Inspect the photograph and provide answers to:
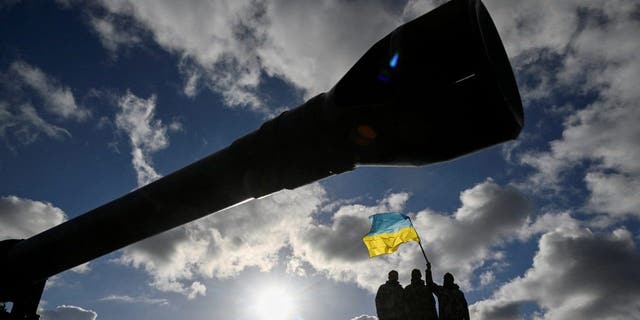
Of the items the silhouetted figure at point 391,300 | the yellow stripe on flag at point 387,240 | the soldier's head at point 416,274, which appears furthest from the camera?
the yellow stripe on flag at point 387,240

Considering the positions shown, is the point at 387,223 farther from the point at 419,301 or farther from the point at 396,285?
the point at 419,301

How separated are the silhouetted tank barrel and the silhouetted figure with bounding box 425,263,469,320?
15.8ft

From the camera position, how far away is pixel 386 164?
2.17m

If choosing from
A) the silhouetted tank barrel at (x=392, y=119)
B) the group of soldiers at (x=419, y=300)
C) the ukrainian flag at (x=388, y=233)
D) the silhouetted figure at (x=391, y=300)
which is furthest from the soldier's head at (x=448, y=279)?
the silhouetted tank barrel at (x=392, y=119)

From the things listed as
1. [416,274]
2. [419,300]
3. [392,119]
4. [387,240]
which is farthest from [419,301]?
[392,119]

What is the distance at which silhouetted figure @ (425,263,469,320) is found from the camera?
20.2 feet

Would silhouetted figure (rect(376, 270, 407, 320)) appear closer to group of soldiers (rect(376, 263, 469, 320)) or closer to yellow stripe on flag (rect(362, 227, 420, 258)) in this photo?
group of soldiers (rect(376, 263, 469, 320))

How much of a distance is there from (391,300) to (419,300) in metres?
0.48

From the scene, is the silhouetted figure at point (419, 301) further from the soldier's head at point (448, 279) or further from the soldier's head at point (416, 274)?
the soldier's head at point (448, 279)

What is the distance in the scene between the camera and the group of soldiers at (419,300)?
6.22 metres

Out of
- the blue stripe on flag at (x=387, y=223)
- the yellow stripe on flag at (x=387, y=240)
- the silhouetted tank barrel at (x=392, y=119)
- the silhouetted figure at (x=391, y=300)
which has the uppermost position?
the blue stripe on flag at (x=387, y=223)

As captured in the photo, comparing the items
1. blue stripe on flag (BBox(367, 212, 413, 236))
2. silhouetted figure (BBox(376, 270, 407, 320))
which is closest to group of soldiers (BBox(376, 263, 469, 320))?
silhouetted figure (BBox(376, 270, 407, 320))

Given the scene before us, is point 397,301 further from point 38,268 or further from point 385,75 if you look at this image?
point 385,75

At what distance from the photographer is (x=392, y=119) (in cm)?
187
